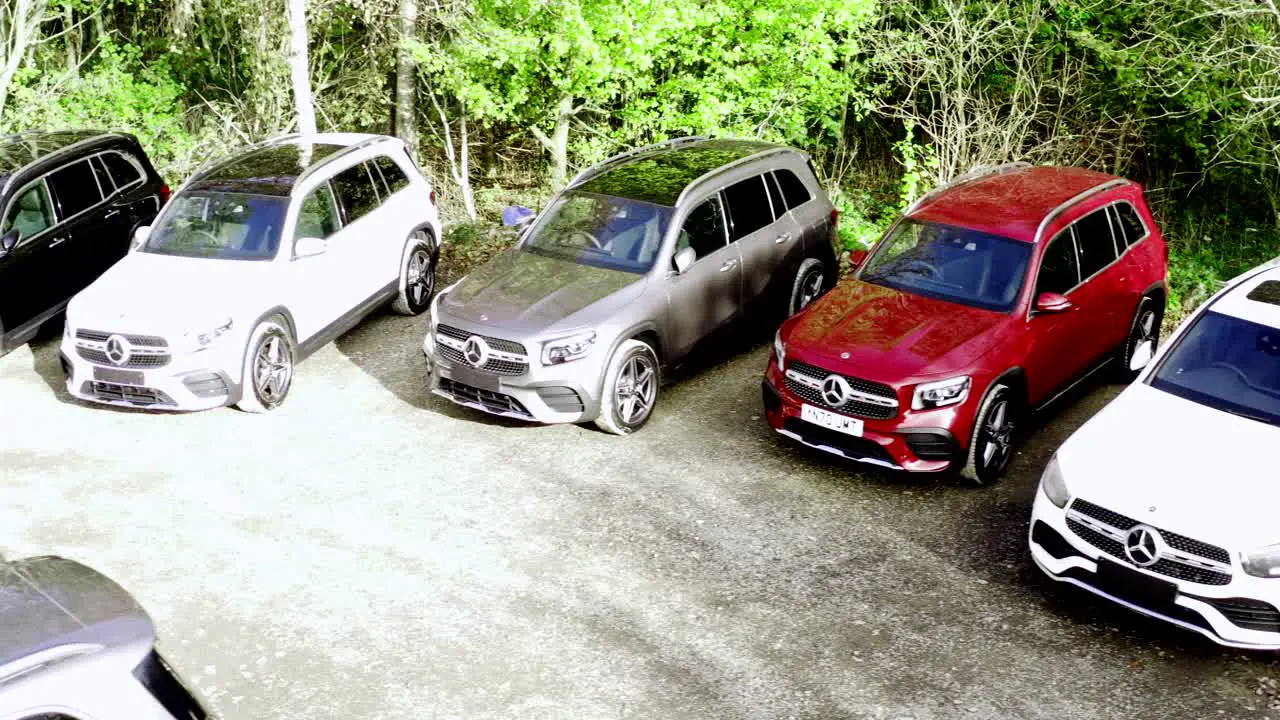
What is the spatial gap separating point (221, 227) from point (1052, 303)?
6.87 metres

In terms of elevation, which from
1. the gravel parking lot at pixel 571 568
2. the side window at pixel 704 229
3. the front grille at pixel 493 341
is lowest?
the gravel parking lot at pixel 571 568

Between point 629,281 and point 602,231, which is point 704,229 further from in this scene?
point 629,281

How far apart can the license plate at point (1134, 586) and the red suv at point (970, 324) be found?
1.75 m

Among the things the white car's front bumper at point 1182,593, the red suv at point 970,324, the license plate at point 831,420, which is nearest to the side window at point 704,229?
the red suv at point 970,324

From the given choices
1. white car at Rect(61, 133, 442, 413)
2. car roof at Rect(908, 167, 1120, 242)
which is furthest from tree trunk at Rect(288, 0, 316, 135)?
car roof at Rect(908, 167, 1120, 242)

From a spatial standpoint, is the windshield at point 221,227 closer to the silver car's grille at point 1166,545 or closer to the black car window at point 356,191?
the black car window at point 356,191

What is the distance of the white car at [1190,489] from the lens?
21.0ft

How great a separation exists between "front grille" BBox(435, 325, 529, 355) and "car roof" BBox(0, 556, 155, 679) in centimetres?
428

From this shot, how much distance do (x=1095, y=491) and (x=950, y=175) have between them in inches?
349

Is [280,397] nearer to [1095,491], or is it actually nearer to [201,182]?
[201,182]

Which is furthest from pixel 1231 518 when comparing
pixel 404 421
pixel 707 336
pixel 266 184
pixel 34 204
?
pixel 34 204

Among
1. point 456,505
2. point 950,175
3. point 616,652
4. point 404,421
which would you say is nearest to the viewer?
point 616,652

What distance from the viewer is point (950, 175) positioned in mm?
15102

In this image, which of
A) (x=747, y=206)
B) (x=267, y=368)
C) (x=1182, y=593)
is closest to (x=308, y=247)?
(x=267, y=368)
